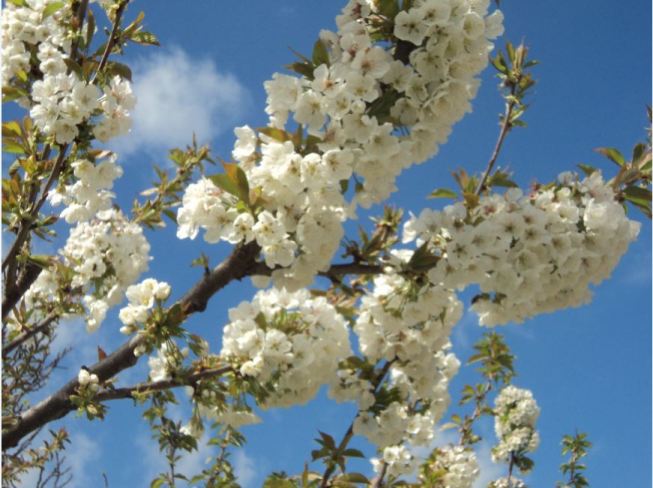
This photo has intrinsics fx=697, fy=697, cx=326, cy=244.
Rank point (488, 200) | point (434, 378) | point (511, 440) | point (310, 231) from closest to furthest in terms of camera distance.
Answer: point (310, 231) < point (488, 200) < point (434, 378) < point (511, 440)

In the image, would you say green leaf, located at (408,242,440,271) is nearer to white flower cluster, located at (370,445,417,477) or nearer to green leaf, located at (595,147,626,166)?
green leaf, located at (595,147,626,166)

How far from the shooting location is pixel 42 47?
11.3ft

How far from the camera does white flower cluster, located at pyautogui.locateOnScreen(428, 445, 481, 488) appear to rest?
17.4ft

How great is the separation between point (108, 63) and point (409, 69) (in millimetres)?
1608

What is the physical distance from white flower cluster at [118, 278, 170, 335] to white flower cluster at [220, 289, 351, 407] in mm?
450

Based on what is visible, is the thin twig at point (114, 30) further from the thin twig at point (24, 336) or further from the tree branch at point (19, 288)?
the thin twig at point (24, 336)

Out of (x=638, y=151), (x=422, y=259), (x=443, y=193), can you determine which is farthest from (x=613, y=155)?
(x=422, y=259)

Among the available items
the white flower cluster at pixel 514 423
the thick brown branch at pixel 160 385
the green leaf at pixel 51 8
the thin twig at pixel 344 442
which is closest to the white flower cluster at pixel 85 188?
the green leaf at pixel 51 8

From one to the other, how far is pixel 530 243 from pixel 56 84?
2.06 metres

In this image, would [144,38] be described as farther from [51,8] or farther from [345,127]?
[345,127]

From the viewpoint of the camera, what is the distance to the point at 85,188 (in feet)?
10.8

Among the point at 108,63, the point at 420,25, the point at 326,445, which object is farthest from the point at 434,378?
the point at 108,63

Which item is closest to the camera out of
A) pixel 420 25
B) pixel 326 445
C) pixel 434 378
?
pixel 420 25

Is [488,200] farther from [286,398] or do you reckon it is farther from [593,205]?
[286,398]
